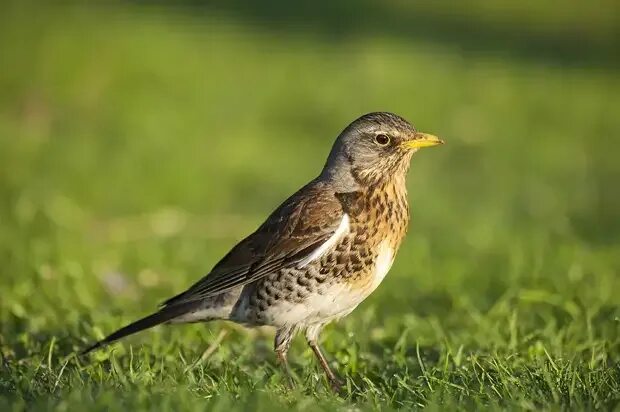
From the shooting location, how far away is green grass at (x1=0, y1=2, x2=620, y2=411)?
235 inches

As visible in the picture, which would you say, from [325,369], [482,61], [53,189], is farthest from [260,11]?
[325,369]

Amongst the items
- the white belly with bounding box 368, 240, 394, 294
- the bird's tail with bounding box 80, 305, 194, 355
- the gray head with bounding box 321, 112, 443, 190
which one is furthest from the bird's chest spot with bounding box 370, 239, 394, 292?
the bird's tail with bounding box 80, 305, 194, 355

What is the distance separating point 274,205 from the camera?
12.0m

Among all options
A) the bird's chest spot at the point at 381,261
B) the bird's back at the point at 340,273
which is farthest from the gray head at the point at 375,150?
the bird's chest spot at the point at 381,261

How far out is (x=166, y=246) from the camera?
10336 mm

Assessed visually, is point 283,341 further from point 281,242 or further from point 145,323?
point 145,323

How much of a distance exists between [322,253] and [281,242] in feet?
0.86

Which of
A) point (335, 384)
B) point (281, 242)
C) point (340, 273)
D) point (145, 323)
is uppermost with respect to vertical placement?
point (281, 242)

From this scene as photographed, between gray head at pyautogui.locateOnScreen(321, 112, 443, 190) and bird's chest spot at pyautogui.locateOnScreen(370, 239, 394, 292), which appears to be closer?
bird's chest spot at pyautogui.locateOnScreen(370, 239, 394, 292)

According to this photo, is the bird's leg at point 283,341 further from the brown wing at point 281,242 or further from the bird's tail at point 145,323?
the bird's tail at point 145,323

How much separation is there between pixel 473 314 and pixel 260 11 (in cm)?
1388

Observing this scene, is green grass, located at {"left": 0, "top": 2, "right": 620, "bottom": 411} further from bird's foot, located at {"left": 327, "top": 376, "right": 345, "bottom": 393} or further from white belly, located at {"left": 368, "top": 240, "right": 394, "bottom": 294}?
white belly, located at {"left": 368, "top": 240, "right": 394, "bottom": 294}

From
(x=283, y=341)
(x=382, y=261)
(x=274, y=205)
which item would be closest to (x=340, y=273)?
(x=382, y=261)

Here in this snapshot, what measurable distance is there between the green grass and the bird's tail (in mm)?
104
